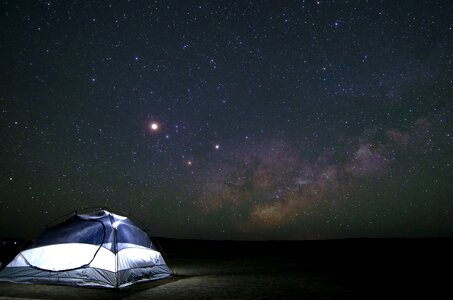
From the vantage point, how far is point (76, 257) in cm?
952

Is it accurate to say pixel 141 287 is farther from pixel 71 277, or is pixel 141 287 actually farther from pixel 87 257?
pixel 71 277

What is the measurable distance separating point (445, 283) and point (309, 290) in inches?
176

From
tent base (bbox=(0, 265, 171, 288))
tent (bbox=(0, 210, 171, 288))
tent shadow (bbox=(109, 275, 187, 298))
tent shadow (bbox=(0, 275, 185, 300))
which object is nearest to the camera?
tent shadow (bbox=(0, 275, 185, 300))

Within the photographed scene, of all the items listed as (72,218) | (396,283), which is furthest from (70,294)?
(396,283)

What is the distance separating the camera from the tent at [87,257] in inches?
362

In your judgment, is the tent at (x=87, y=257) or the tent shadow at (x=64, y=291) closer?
the tent shadow at (x=64, y=291)

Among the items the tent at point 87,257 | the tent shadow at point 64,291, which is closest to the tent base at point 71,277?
the tent at point 87,257

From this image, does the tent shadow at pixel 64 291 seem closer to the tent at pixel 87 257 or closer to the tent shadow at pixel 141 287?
the tent shadow at pixel 141 287

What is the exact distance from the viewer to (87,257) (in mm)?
9469

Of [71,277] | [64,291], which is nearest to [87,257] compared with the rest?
[71,277]

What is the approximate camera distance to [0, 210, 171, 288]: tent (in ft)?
30.2

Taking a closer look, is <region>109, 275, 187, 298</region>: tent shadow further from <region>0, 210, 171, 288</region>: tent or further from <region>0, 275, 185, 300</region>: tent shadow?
<region>0, 210, 171, 288</region>: tent

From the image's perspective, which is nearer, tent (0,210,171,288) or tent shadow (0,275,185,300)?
tent shadow (0,275,185,300)

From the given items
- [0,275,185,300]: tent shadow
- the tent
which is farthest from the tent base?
[0,275,185,300]: tent shadow
